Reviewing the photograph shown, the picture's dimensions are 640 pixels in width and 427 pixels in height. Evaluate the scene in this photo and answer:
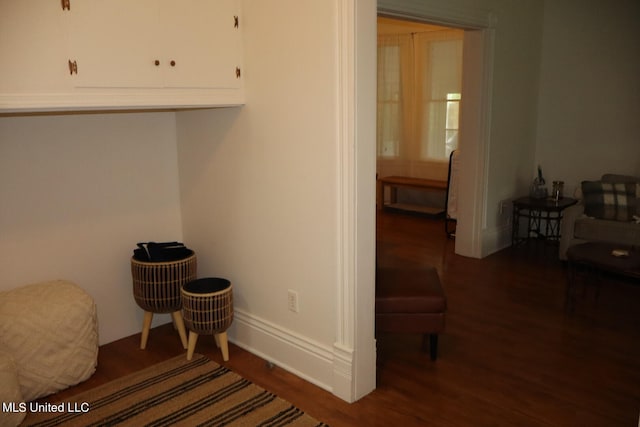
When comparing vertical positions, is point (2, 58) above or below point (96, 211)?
above

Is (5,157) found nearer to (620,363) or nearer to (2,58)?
(2,58)

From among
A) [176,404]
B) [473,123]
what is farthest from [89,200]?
[473,123]

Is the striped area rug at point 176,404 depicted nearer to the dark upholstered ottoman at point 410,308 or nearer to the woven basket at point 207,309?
the woven basket at point 207,309

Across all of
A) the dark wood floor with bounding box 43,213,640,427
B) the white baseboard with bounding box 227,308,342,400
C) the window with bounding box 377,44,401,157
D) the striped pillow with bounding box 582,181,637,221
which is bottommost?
the dark wood floor with bounding box 43,213,640,427

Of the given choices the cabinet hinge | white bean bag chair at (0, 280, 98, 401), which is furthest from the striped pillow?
the cabinet hinge

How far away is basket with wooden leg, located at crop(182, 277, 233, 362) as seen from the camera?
3090mm

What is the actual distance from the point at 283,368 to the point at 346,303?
0.68 m

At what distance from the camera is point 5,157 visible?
2.96 meters

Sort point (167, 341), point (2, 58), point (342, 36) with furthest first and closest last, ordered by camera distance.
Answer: point (167, 341)
point (342, 36)
point (2, 58)

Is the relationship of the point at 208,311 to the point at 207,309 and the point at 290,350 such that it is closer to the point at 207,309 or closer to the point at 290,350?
the point at 207,309

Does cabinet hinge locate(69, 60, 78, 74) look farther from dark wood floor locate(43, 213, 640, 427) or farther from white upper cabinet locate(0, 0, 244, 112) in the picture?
dark wood floor locate(43, 213, 640, 427)

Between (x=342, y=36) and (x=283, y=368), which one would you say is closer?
(x=342, y=36)

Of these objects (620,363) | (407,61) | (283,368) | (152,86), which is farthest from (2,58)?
(407,61)

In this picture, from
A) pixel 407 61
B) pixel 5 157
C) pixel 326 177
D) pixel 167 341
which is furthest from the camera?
pixel 407 61
